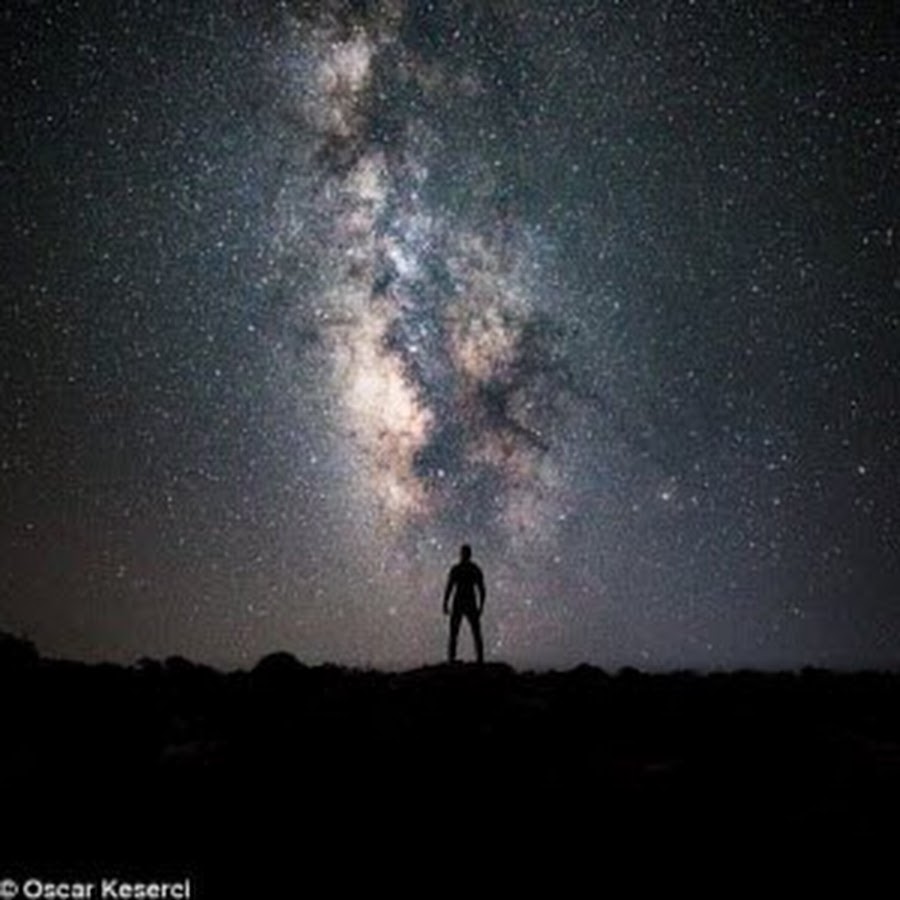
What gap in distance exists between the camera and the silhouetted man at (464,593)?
49.8 ft

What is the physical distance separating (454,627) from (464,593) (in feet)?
2.03

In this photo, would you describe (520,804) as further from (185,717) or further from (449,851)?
(185,717)

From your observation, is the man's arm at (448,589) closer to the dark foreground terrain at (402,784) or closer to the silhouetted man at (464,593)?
the silhouetted man at (464,593)

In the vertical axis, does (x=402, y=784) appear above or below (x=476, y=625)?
below

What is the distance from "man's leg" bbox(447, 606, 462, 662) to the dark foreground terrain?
6416 millimetres

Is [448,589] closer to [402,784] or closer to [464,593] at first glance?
[464,593]

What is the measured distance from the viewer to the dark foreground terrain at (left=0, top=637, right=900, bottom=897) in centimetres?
526

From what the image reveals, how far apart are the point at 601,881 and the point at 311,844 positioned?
1.82 metres

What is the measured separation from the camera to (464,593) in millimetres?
15266

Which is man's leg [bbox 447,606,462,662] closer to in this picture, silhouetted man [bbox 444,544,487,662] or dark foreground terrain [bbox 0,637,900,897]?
silhouetted man [bbox 444,544,487,662]

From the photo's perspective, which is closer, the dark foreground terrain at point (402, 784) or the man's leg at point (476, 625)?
the dark foreground terrain at point (402, 784)

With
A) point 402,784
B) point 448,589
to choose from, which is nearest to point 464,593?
point 448,589

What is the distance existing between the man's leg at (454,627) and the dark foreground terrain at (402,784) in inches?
253

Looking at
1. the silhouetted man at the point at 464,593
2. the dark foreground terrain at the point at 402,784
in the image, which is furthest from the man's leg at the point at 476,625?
the dark foreground terrain at the point at 402,784
